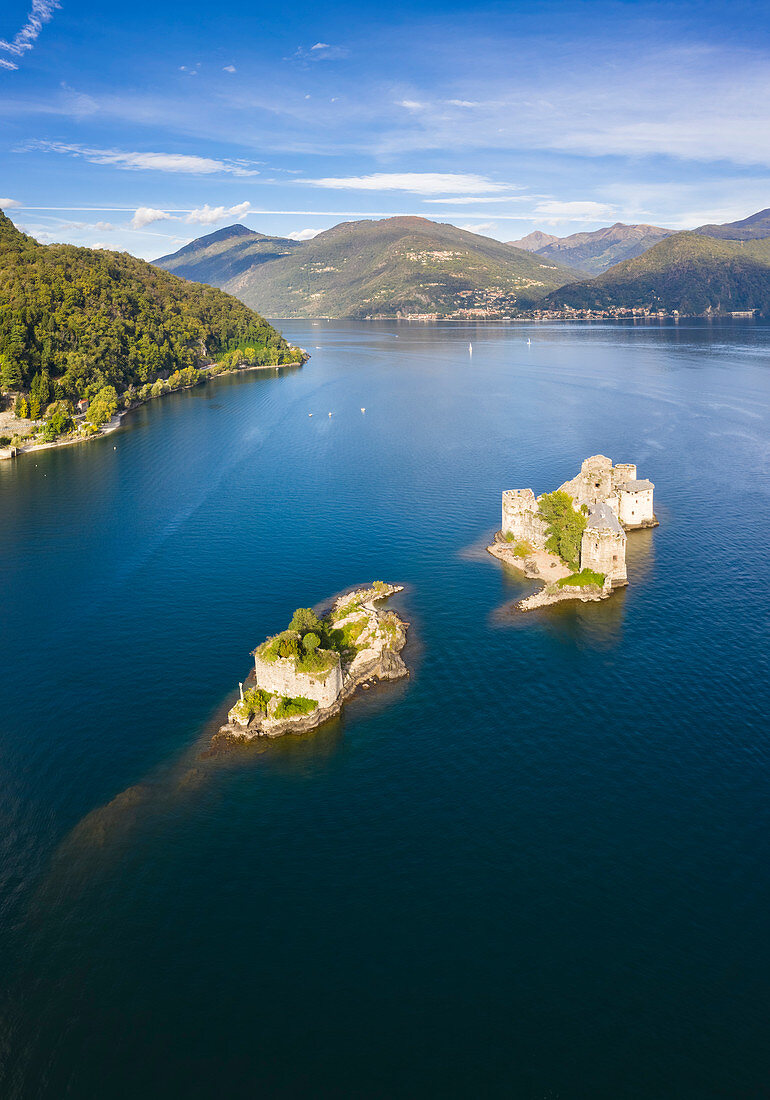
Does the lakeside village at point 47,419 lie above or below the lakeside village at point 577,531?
above

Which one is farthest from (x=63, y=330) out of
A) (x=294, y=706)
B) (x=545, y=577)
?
(x=294, y=706)

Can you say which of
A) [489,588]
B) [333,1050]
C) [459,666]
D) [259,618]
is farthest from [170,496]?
[333,1050]

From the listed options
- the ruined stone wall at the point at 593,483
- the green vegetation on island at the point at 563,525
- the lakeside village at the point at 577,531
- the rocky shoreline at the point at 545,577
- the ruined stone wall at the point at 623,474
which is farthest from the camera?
the ruined stone wall at the point at 623,474

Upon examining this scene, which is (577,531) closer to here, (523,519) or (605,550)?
(605,550)

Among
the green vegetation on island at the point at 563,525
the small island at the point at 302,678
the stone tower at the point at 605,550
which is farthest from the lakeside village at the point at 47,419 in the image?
the stone tower at the point at 605,550

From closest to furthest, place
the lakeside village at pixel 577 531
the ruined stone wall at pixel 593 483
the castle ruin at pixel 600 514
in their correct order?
the lakeside village at pixel 577 531 < the castle ruin at pixel 600 514 < the ruined stone wall at pixel 593 483

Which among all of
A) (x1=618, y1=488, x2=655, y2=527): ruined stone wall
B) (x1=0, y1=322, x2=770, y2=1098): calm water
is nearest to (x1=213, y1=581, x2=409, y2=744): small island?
(x1=0, y1=322, x2=770, y2=1098): calm water

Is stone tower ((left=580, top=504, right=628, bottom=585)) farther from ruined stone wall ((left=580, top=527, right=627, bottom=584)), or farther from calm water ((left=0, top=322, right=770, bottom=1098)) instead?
calm water ((left=0, top=322, right=770, bottom=1098))

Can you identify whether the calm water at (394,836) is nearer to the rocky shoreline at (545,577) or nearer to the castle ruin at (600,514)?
the rocky shoreline at (545,577)
